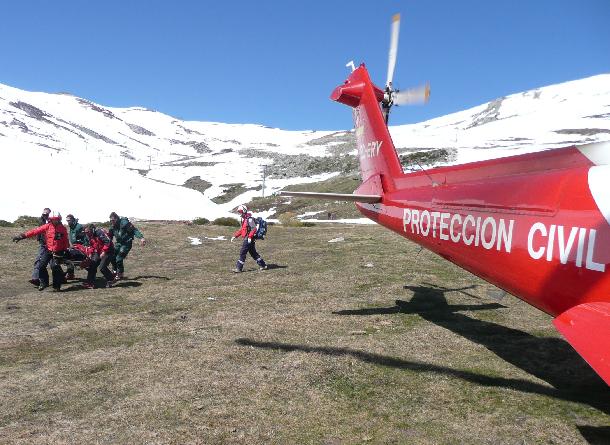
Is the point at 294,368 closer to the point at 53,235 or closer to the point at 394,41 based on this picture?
the point at 394,41

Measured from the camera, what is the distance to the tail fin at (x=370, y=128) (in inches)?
442

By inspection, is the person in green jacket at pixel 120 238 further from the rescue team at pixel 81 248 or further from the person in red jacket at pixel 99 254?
the person in red jacket at pixel 99 254

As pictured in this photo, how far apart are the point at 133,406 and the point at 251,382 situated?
154 cm

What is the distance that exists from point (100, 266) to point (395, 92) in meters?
10.1

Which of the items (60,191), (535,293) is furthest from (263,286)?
(60,191)

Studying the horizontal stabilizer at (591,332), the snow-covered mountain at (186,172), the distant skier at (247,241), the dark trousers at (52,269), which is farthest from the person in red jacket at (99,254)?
the snow-covered mountain at (186,172)

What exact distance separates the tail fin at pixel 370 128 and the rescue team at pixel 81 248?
5.46m

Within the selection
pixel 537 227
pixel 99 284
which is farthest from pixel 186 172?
pixel 537 227

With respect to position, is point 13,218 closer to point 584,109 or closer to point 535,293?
point 535,293

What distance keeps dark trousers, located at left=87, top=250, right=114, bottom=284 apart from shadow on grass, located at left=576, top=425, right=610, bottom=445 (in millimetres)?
12722

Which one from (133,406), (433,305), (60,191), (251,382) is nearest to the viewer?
(133,406)

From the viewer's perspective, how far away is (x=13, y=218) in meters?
36.8

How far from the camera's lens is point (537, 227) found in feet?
18.6

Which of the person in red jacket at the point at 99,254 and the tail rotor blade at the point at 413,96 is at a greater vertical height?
the tail rotor blade at the point at 413,96
